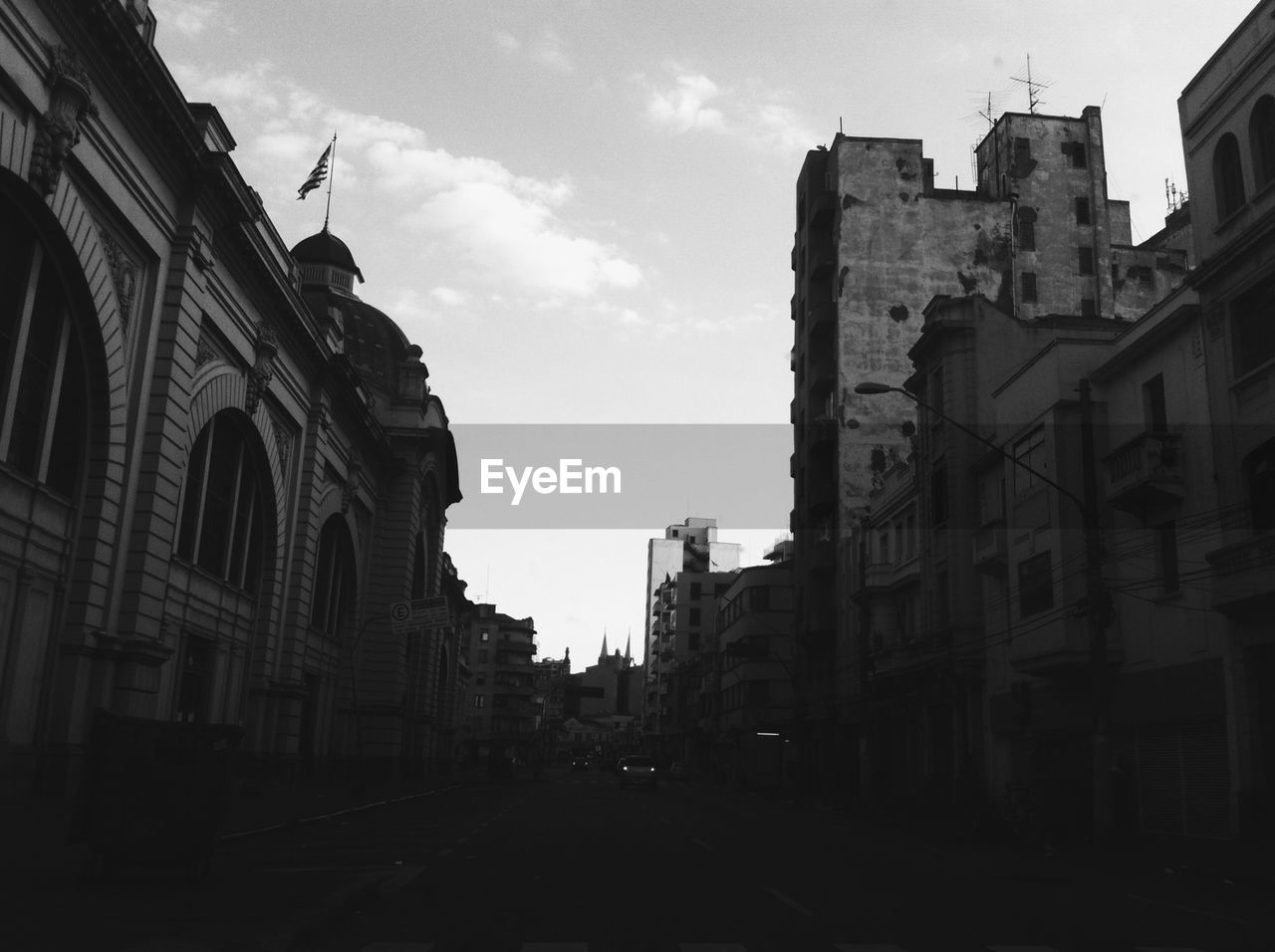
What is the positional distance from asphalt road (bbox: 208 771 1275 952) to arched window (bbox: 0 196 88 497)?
8627 mm

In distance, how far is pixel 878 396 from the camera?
57781mm

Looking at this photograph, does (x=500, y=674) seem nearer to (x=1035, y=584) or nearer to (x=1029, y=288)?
(x=1029, y=288)

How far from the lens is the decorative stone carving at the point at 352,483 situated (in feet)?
156

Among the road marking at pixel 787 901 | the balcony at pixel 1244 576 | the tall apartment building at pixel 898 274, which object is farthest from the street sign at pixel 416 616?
the road marking at pixel 787 901

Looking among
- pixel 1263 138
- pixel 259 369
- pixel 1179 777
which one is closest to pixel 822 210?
pixel 259 369

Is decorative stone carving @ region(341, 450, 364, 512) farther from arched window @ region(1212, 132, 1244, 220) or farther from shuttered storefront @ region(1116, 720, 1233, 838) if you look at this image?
arched window @ region(1212, 132, 1244, 220)

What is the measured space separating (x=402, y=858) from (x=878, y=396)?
44.0 metres

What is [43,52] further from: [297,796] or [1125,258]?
[1125,258]

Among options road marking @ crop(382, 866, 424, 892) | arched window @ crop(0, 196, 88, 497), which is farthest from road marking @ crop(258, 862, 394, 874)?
arched window @ crop(0, 196, 88, 497)

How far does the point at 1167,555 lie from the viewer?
2703 centimetres

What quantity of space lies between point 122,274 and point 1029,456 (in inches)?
932

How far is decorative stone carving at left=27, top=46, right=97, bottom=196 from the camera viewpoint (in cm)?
2062

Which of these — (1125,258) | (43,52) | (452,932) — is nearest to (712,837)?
(452,932)

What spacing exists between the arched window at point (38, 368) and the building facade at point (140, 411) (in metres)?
0.05
